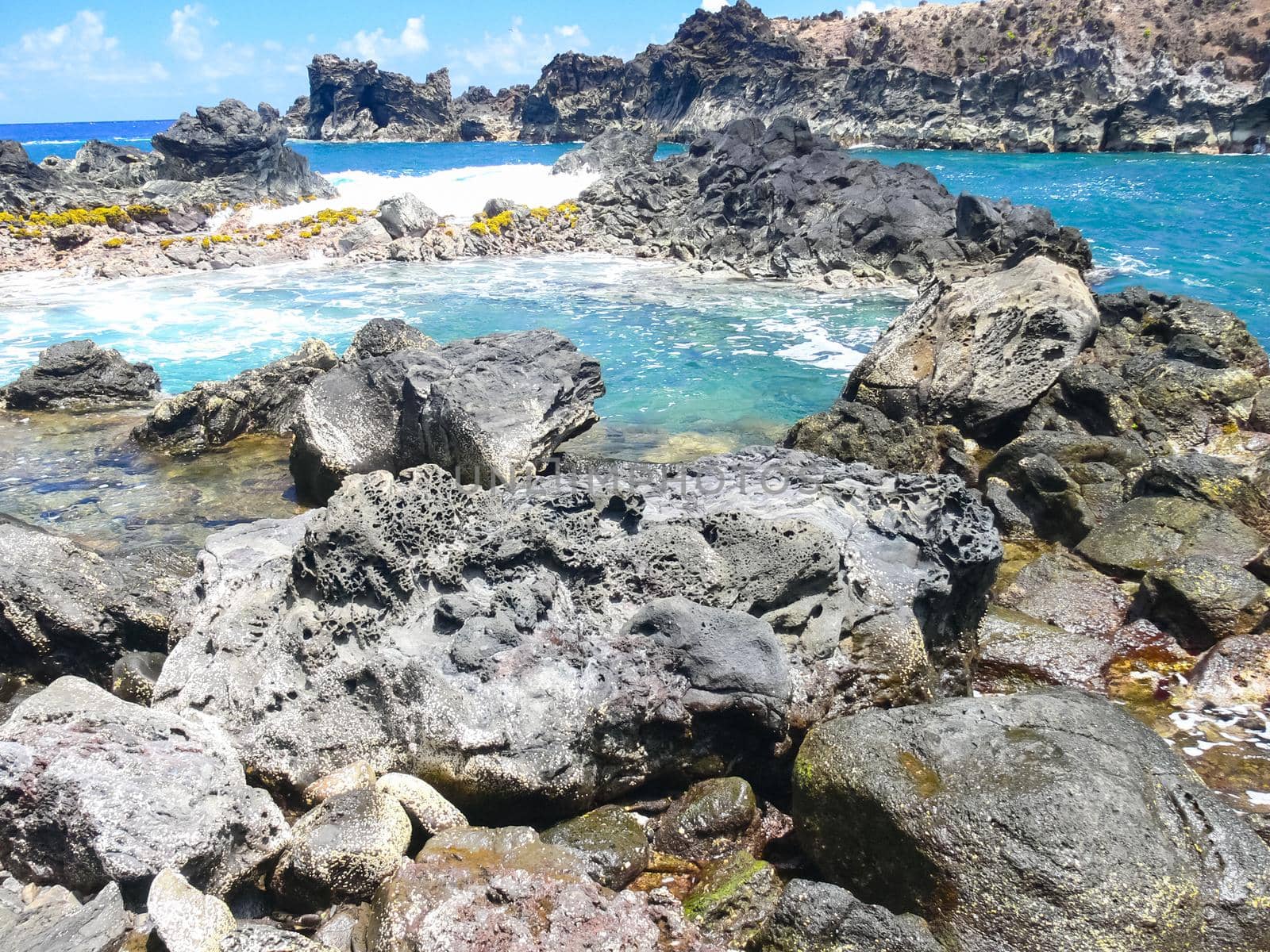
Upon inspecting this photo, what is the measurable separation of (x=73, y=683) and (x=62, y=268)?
2434 centimetres

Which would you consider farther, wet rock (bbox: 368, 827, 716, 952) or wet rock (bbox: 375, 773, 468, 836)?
wet rock (bbox: 375, 773, 468, 836)

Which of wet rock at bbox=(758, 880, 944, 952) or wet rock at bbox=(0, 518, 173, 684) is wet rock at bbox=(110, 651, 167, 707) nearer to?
wet rock at bbox=(0, 518, 173, 684)

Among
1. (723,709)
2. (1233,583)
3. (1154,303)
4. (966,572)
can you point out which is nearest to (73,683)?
(723,709)

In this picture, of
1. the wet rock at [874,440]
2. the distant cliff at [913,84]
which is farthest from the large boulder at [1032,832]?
the distant cliff at [913,84]

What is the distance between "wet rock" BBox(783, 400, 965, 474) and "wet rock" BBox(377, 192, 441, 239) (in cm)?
2197

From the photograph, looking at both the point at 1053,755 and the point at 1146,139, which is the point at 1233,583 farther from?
the point at 1146,139

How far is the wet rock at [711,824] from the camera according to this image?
4.57 metres

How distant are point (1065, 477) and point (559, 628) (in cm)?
587

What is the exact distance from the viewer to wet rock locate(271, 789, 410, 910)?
4.00 metres

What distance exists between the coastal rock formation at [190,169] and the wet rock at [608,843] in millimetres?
31767

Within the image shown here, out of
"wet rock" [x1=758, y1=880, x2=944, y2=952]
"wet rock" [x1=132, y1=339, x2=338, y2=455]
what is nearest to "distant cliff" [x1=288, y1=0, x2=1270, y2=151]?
"wet rock" [x1=132, y1=339, x2=338, y2=455]

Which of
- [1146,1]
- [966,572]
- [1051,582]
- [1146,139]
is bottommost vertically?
[1051,582]

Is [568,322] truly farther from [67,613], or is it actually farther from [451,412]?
[67,613]

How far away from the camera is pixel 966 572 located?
5.96 metres
